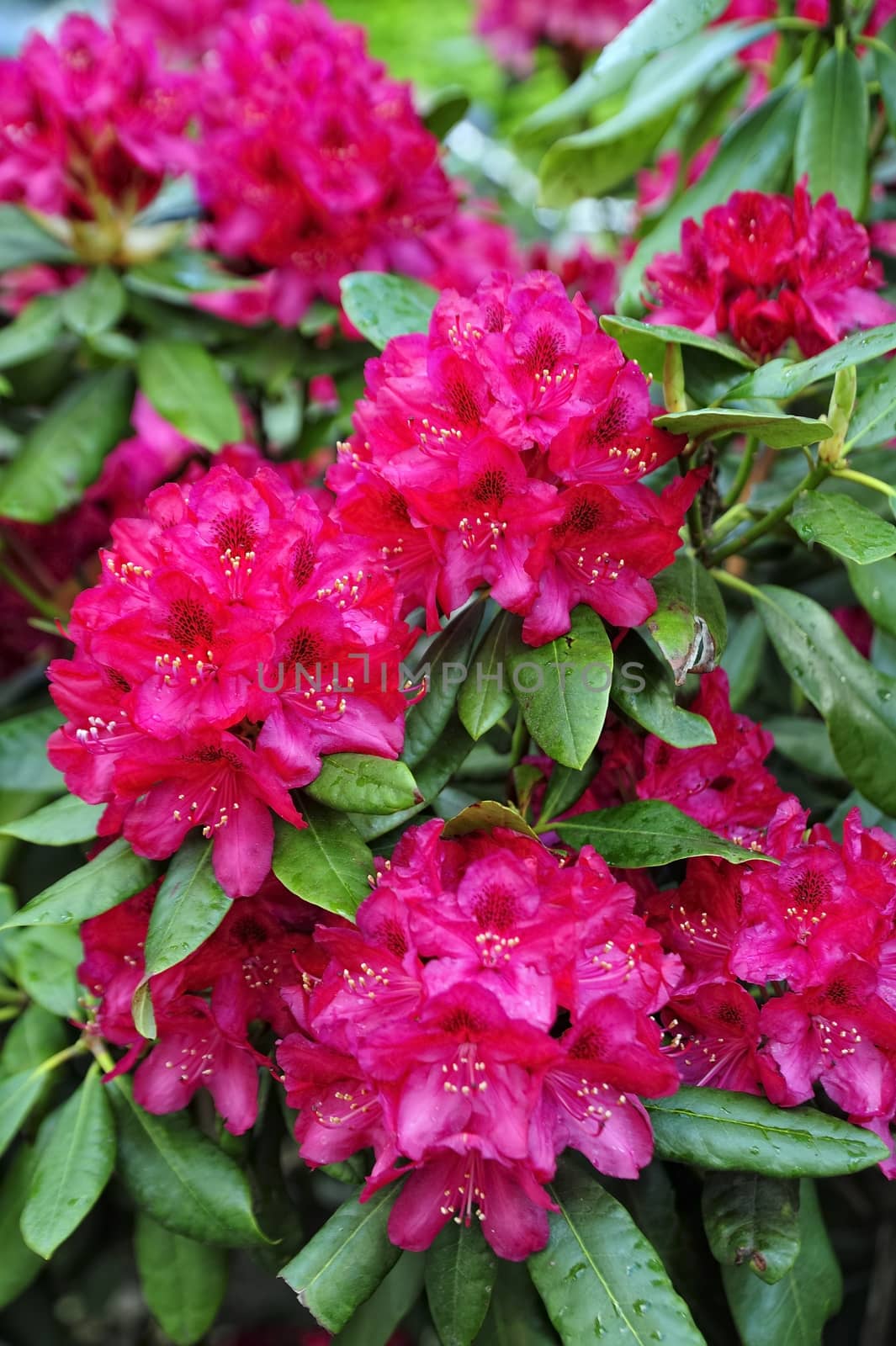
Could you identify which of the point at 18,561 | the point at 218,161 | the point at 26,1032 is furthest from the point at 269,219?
the point at 26,1032

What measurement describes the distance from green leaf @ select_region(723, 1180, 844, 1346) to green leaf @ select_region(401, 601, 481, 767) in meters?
0.48

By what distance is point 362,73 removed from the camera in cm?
145

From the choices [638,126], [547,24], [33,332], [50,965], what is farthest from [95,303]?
[547,24]

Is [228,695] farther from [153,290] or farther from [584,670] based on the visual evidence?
[153,290]

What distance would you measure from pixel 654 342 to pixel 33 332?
83cm

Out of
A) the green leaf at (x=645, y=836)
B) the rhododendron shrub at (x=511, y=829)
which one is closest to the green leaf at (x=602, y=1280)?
the rhododendron shrub at (x=511, y=829)

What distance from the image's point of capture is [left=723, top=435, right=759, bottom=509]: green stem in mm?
1015

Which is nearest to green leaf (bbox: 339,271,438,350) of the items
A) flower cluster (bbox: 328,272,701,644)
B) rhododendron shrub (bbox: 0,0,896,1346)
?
rhododendron shrub (bbox: 0,0,896,1346)

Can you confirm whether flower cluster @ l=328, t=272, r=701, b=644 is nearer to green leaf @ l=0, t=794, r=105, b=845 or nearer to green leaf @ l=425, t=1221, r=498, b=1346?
green leaf @ l=0, t=794, r=105, b=845

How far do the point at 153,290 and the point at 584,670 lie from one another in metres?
0.96

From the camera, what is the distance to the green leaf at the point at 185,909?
31.7 inches

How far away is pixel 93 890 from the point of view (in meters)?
0.87

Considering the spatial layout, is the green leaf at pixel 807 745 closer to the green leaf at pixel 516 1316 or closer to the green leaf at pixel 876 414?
the green leaf at pixel 876 414

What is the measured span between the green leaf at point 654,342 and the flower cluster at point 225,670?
0.27m
